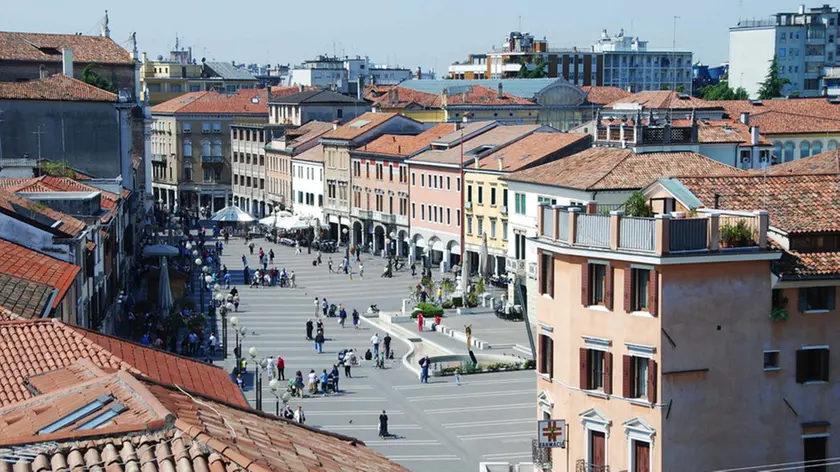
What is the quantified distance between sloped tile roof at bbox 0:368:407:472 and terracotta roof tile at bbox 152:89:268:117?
11184 centimetres

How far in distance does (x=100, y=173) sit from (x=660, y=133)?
23992 millimetres

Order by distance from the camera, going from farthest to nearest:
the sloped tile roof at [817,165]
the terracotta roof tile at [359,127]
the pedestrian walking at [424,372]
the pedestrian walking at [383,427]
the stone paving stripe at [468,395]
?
the terracotta roof tile at [359,127] < the sloped tile roof at [817,165] < the pedestrian walking at [424,372] < the stone paving stripe at [468,395] < the pedestrian walking at [383,427]

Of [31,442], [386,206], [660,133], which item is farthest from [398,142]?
[31,442]

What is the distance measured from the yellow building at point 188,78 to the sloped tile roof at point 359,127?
51.2m

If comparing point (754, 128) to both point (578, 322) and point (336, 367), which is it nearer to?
point (336, 367)

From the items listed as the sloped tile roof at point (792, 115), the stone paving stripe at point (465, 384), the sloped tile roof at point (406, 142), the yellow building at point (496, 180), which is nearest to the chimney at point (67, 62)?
the yellow building at point (496, 180)

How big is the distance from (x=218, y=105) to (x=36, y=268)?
10015 centimetres

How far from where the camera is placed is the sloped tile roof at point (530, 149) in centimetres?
6775

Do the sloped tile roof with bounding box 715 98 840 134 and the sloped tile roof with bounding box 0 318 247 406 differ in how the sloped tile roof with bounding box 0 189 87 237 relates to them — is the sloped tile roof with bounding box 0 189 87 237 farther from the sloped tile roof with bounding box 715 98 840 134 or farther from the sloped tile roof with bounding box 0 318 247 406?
the sloped tile roof with bounding box 715 98 840 134

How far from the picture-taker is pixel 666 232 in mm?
25984

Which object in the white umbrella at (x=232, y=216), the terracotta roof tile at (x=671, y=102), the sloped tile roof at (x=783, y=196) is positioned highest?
the sloped tile roof at (x=783, y=196)

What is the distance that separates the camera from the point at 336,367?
4619cm

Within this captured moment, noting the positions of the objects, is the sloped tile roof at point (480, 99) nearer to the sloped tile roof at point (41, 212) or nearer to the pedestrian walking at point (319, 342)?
the pedestrian walking at point (319, 342)

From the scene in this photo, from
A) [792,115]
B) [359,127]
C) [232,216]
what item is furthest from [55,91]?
[792,115]
